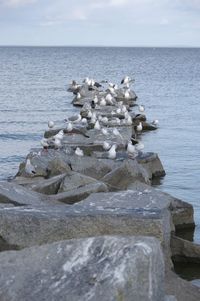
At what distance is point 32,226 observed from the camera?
7430 millimetres

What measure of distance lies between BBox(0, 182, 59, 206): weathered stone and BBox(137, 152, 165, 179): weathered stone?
5.70m

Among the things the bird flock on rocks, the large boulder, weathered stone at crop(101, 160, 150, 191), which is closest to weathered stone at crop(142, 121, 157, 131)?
the bird flock on rocks

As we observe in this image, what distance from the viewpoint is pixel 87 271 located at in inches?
203

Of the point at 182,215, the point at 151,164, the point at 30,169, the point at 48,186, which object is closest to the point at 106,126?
the point at 151,164

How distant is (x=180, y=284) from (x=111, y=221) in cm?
100

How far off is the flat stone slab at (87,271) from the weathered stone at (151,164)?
395 inches

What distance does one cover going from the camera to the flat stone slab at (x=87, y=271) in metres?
5.01

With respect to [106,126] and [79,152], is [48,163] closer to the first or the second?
[79,152]

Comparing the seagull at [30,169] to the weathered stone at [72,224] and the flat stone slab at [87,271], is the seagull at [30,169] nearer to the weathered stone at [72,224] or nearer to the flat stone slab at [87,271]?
the weathered stone at [72,224]

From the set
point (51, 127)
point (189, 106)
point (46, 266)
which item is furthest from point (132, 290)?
point (189, 106)

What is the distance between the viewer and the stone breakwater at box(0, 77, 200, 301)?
507 cm

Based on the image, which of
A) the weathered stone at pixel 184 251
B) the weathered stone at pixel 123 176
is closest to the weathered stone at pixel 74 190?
the weathered stone at pixel 123 176

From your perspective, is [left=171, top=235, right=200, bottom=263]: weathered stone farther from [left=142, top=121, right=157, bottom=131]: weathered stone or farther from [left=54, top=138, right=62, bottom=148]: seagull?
[left=142, top=121, right=157, bottom=131]: weathered stone

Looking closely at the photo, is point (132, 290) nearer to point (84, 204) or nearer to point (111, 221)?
point (111, 221)
